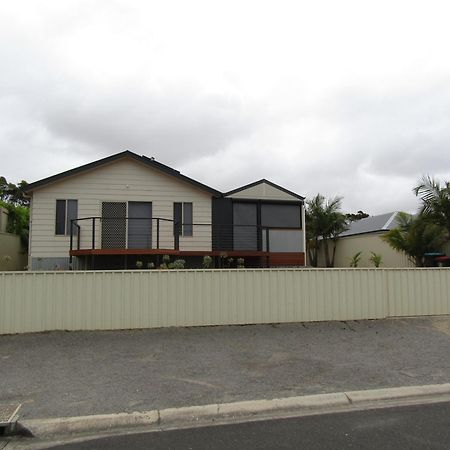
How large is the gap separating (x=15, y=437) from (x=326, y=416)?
3605 mm

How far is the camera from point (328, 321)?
35.5 ft

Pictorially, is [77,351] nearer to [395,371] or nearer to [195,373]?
[195,373]

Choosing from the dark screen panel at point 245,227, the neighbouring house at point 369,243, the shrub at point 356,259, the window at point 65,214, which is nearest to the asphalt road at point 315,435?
the dark screen panel at point 245,227

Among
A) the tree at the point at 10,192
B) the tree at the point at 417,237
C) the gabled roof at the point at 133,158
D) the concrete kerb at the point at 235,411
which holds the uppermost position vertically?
the tree at the point at 10,192

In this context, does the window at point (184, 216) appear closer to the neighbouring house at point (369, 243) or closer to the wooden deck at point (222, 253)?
the wooden deck at point (222, 253)

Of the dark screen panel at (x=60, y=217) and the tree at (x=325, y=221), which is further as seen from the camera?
the tree at (x=325, y=221)

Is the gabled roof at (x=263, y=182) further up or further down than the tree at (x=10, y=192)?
further down

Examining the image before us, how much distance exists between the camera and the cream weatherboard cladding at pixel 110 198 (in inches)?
658

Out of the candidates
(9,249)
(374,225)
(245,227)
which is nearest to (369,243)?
(374,225)

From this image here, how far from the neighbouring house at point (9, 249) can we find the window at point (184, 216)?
8117mm

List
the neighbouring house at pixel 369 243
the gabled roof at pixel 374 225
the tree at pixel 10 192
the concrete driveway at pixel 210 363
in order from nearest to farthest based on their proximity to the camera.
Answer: the concrete driveway at pixel 210 363 → the neighbouring house at pixel 369 243 → the gabled roof at pixel 374 225 → the tree at pixel 10 192

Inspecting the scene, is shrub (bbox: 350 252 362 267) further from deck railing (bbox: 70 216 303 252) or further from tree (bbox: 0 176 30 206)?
tree (bbox: 0 176 30 206)

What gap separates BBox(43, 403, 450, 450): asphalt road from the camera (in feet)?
14.8

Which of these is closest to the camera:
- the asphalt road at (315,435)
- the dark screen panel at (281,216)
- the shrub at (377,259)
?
the asphalt road at (315,435)
